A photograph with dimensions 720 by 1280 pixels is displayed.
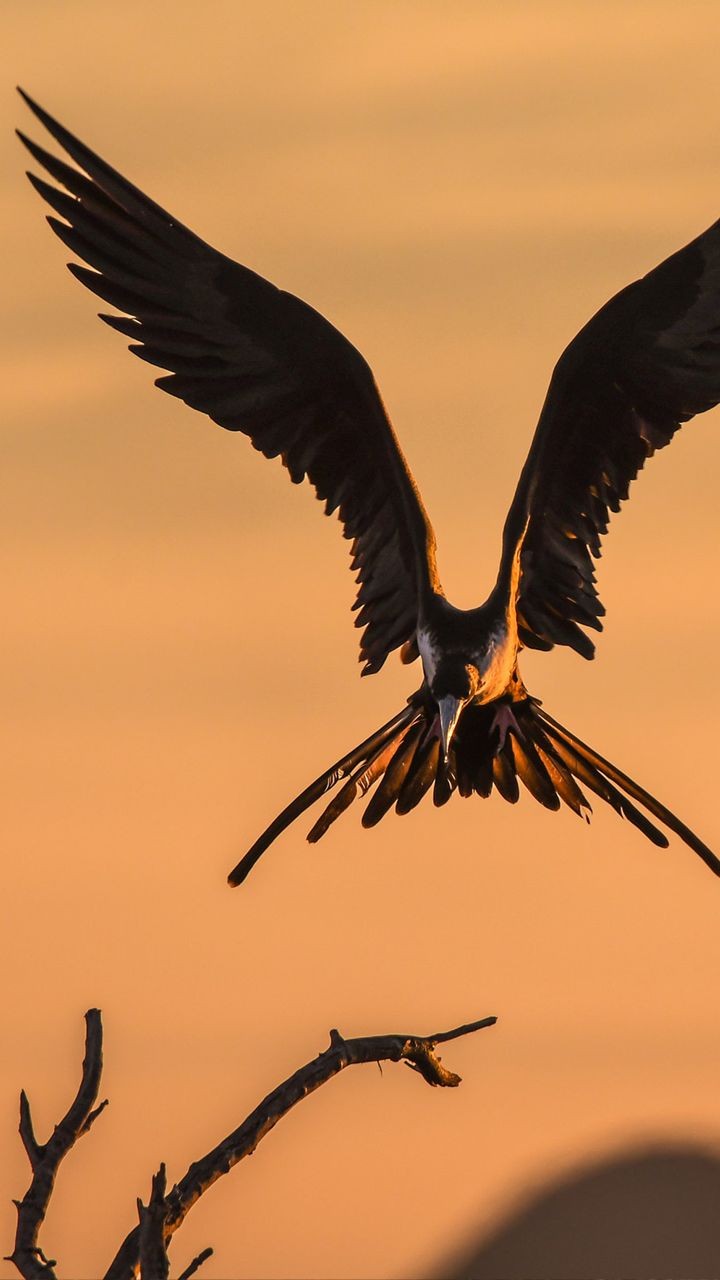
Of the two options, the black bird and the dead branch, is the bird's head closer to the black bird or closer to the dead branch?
the black bird

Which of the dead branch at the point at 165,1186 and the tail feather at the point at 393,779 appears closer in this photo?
the dead branch at the point at 165,1186

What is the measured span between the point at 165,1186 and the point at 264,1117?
2.53 ft

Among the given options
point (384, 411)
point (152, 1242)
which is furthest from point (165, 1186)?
point (384, 411)

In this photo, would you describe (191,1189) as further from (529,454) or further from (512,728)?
(529,454)

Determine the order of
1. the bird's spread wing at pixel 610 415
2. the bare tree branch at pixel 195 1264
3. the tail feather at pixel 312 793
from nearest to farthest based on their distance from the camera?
the bare tree branch at pixel 195 1264 < the tail feather at pixel 312 793 < the bird's spread wing at pixel 610 415

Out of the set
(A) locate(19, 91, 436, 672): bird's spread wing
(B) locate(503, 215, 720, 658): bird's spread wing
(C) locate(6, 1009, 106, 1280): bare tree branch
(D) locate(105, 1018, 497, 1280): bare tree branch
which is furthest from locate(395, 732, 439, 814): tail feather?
(C) locate(6, 1009, 106, 1280): bare tree branch

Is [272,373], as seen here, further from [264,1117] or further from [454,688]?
[264,1117]

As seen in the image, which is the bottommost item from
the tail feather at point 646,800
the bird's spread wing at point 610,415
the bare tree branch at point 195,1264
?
the bare tree branch at point 195,1264

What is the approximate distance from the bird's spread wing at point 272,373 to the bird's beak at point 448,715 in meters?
0.84

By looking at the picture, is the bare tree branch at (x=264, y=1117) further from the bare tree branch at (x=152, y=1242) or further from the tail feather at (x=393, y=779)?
the tail feather at (x=393, y=779)

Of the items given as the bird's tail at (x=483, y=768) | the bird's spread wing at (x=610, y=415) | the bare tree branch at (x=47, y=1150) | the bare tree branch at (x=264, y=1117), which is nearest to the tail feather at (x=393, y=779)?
the bird's tail at (x=483, y=768)

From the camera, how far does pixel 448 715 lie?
35.0ft

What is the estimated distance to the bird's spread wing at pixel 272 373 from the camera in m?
11.5

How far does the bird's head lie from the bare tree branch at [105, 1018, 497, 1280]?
2.31 metres
